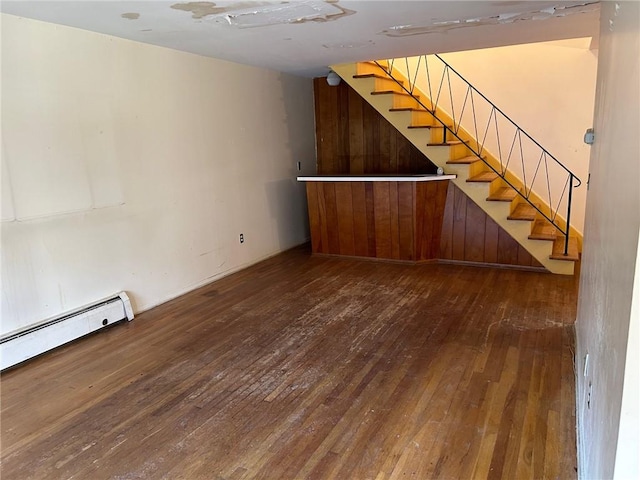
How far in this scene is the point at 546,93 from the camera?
5.30m

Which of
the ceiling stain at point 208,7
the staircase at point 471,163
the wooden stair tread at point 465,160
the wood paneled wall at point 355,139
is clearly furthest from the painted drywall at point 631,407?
the wood paneled wall at point 355,139

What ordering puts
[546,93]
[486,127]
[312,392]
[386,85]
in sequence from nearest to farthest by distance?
[312,392], [546,93], [386,85], [486,127]

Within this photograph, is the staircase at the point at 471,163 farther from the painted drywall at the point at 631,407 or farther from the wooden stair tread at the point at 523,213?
the painted drywall at the point at 631,407

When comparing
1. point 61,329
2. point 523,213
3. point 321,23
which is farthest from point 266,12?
point 523,213

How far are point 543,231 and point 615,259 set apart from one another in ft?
11.9

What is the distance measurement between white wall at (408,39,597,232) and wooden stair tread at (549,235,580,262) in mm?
450

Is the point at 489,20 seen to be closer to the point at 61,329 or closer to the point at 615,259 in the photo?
the point at 615,259

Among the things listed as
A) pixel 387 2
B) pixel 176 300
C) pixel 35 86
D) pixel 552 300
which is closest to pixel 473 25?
pixel 387 2

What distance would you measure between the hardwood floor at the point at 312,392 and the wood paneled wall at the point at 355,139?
99.9 inches

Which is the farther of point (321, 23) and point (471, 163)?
point (471, 163)

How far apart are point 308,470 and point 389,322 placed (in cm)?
169

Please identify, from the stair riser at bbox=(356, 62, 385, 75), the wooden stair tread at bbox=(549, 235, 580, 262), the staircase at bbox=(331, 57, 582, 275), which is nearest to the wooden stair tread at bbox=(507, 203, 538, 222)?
the staircase at bbox=(331, 57, 582, 275)

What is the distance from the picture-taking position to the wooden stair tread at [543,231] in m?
4.55

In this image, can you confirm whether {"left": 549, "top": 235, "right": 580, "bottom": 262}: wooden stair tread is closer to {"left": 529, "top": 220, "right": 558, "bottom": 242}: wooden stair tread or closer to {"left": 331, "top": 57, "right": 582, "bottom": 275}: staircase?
{"left": 331, "top": 57, "right": 582, "bottom": 275}: staircase
